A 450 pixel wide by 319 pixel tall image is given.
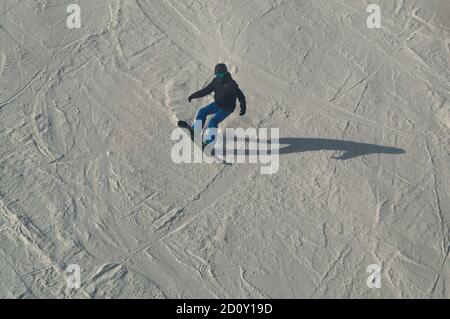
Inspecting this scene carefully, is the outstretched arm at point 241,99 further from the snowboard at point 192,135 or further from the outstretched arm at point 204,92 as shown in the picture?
the snowboard at point 192,135

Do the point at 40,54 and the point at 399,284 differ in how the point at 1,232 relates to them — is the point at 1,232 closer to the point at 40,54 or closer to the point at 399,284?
the point at 40,54

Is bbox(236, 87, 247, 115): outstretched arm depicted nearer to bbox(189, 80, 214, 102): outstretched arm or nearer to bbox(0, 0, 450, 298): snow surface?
bbox(189, 80, 214, 102): outstretched arm

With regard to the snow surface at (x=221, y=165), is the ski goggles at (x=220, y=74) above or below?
above

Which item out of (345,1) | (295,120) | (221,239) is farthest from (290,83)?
(221,239)

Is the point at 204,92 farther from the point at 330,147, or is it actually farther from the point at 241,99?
the point at 330,147

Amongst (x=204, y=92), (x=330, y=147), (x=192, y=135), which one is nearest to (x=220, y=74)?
(x=204, y=92)

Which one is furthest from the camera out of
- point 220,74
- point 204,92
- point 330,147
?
point 330,147

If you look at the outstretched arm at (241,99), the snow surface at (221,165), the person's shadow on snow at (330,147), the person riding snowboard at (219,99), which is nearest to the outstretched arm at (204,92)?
the person riding snowboard at (219,99)
